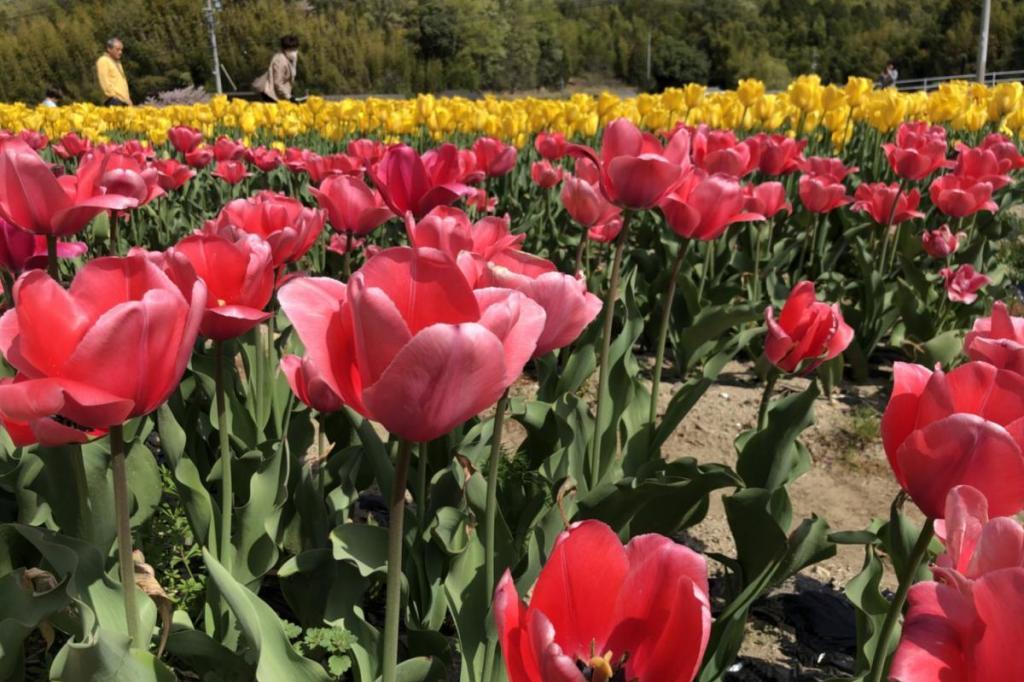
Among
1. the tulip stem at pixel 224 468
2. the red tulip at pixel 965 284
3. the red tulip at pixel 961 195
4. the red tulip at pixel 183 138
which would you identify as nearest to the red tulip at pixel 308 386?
the tulip stem at pixel 224 468

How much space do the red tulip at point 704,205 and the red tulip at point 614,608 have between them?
1370 mm

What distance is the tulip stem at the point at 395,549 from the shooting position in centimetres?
83

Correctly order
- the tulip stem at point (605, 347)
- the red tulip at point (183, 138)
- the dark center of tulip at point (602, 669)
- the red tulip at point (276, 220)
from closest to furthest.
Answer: the dark center of tulip at point (602, 669)
the red tulip at point (276, 220)
the tulip stem at point (605, 347)
the red tulip at point (183, 138)

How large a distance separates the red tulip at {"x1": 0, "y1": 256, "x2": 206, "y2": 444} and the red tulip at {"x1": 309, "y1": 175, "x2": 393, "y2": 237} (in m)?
1.31

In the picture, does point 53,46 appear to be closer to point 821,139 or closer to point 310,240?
point 821,139

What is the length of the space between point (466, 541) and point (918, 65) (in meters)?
51.6

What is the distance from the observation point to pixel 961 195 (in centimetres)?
333

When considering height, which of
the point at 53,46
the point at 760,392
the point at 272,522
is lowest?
the point at 760,392

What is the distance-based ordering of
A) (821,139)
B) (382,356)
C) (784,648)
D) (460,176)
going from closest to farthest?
(382,356) < (784,648) < (460,176) < (821,139)

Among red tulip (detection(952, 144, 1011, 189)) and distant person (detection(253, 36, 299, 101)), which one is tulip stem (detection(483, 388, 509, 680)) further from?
distant person (detection(253, 36, 299, 101))

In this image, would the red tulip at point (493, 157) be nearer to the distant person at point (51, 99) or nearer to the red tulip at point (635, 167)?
the red tulip at point (635, 167)

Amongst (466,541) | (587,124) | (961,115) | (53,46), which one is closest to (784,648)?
(466,541)

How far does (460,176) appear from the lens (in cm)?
211

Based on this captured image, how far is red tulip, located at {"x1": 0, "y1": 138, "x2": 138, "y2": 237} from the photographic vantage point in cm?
141
